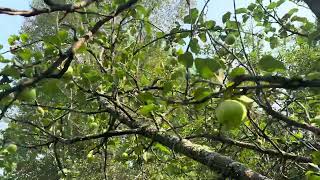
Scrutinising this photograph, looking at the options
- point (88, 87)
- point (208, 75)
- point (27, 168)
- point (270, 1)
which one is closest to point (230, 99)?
point (208, 75)

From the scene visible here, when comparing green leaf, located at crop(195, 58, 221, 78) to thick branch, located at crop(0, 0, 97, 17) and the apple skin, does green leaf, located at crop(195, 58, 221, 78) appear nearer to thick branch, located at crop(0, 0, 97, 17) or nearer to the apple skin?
the apple skin

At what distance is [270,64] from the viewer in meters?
0.90

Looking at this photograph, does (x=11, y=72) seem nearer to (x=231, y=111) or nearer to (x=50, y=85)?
(x=50, y=85)

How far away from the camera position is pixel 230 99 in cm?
85

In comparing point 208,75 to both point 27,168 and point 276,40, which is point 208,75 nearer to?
point 276,40

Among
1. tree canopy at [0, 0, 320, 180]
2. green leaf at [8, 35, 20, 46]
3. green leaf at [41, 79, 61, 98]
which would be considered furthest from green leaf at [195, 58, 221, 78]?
green leaf at [8, 35, 20, 46]

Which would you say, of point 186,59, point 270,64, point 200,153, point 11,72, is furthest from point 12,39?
point 270,64

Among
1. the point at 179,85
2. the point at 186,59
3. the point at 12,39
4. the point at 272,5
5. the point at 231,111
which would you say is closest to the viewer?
the point at 231,111

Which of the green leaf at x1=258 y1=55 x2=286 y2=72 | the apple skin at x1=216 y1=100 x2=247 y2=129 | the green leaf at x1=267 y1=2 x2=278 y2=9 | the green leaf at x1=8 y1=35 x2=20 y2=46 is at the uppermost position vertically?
the green leaf at x1=8 y1=35 x2=20 y2=46

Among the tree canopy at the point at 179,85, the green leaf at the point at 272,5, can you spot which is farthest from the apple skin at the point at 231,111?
the green leaf at the point at 272,5

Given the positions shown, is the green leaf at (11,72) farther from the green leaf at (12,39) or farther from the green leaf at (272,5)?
the green leaf at (272,5)

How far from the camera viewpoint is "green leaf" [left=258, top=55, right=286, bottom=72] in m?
0.89

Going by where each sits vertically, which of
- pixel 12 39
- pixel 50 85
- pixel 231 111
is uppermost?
pixel 12 39

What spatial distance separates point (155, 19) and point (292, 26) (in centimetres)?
981
